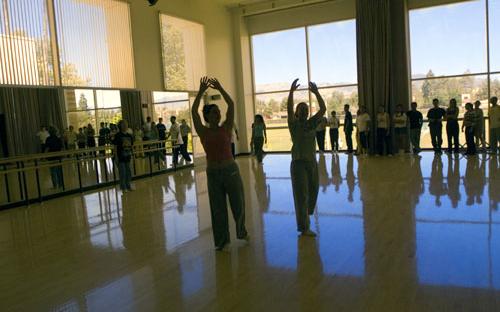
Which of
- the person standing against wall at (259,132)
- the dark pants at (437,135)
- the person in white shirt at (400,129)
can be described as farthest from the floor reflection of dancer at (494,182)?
the person standing against wall at (259,132)

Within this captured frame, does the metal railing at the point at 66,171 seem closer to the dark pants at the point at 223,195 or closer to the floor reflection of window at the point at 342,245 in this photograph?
the dark pants at the point at 223,195

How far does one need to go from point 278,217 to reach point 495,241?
2795 millimetres

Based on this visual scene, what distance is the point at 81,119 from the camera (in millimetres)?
11172

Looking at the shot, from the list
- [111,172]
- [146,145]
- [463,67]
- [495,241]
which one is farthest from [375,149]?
[495,241]

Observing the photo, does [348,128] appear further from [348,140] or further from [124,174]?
[124,174]

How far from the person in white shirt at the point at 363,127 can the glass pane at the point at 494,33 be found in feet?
13.7

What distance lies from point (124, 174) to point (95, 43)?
3848mm

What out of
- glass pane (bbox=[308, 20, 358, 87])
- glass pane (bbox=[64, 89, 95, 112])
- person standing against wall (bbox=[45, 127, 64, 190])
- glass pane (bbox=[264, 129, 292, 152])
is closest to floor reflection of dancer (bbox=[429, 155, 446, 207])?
glass pane (bbox=[308, 20, 358, 87])

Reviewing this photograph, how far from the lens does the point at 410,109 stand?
1534 cm

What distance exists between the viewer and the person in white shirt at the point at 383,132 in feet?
48.1

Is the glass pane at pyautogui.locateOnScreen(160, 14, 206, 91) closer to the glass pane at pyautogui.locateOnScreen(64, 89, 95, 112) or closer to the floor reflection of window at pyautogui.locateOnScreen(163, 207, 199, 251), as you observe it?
the glass pane at pyautogui.locateOnScreen(64, 89, 95, 112)

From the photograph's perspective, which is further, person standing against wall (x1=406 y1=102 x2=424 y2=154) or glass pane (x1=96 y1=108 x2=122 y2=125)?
person standing against wall (x1=406 y1=102 x2=424 y2=154)

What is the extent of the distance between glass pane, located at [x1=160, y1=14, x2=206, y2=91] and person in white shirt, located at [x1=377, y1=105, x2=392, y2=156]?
20.3 ft

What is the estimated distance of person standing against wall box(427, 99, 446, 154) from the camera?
46.1 feet
